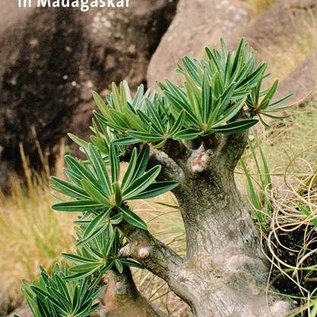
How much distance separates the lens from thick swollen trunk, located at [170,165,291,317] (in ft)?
5.11

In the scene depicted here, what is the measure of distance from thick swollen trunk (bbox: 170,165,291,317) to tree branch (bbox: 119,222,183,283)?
3 centimetres

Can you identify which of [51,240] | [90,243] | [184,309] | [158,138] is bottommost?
[51,240]

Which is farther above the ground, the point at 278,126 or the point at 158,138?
the point at 158,138

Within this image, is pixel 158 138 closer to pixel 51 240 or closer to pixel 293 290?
pixel 293 290

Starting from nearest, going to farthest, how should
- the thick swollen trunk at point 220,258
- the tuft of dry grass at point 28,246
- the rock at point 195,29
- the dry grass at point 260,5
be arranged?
the thick swollen trunk at point 220,258
the tuft of dry grass at point 28,246
the dry grass at point 260,5
the rock at point 195,29

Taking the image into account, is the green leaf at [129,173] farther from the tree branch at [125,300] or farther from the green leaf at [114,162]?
the tree branch at [125,300]

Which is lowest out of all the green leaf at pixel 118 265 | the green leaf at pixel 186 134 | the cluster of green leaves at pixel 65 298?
the cluster of green leaves at pixel 65 298

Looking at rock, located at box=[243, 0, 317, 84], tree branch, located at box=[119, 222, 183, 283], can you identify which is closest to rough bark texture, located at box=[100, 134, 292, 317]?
tree branch, located at box=[119, 222, 183, 283]

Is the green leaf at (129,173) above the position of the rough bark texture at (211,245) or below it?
above

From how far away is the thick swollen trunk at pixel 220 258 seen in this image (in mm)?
1559

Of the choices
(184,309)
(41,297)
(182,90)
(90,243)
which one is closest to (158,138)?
(182,90)

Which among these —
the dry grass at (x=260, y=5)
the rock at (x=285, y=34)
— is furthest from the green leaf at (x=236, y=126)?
the dry grass at (x=260, y=5)

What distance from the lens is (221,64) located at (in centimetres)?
160

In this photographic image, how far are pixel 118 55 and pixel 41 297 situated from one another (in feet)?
14.8
